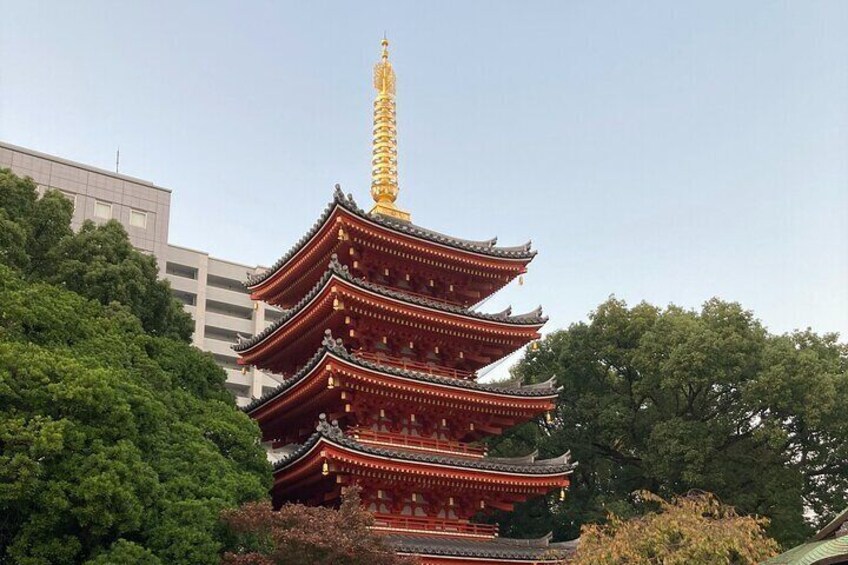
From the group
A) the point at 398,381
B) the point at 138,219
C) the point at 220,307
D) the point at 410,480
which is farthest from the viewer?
the point at 220,307

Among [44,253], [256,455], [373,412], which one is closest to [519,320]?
[373,412]

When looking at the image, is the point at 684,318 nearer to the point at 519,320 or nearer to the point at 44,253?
the point at 519,320

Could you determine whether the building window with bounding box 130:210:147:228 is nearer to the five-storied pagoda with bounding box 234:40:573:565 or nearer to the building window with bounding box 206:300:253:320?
the building window with bounding box 206:300:253:320

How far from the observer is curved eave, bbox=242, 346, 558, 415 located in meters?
25.1

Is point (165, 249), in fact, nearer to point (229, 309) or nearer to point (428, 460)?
point (229, 309)

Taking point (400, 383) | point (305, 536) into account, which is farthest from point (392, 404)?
point (305, 536)

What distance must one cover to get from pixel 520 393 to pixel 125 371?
12.9 metres

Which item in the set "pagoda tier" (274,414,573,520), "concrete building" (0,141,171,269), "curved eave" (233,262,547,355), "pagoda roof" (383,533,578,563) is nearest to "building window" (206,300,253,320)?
"concrete building" (0,141,171,269)

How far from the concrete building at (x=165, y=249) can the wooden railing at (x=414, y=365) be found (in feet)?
77.9

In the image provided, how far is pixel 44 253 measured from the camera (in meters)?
26.8

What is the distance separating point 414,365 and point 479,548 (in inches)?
241

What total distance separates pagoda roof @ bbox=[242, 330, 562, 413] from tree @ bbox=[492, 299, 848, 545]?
7.69 m

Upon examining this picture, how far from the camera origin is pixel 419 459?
991 inches

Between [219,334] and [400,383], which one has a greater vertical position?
[219,334]
